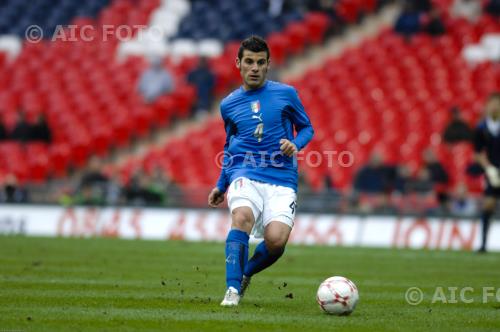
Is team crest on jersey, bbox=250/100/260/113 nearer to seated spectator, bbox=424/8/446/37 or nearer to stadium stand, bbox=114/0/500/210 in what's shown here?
stadium stand, bbox=114/0/500/210

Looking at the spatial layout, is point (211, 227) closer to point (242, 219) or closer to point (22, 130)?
point (22, 130)

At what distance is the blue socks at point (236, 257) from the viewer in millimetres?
9273

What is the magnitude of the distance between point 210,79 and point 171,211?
640cm

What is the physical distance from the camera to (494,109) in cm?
1742

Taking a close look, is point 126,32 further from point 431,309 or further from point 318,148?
point 431,309

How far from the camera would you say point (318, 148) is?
24.1 metres

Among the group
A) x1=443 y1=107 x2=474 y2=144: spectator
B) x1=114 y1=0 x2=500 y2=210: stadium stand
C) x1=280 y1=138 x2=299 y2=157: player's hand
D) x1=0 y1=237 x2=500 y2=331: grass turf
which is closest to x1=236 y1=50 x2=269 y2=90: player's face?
x1=280 y1=138 x2=299 y2=157: player's hand

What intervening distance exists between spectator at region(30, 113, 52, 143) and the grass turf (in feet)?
28.8

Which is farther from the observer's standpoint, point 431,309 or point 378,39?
point 378,39

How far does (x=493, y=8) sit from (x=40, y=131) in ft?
40.1

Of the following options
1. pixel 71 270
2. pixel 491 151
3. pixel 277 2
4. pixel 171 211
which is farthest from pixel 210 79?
pixel 71 270

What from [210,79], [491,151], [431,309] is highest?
[210,79]

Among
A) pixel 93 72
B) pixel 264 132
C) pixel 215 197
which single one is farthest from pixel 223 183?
pixel 93 72
